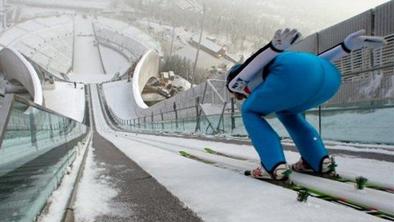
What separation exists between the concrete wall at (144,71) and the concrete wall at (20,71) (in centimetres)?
1547

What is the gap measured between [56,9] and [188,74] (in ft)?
328

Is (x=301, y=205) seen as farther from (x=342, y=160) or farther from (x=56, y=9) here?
(x=56, y=9)

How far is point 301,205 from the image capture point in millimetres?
2551

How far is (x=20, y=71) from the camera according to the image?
8325cm

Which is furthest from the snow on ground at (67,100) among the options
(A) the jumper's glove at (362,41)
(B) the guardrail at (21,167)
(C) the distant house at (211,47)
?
(A) the jumper's glove at (362,41)

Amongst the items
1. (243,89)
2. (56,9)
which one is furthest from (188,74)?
(243,89)

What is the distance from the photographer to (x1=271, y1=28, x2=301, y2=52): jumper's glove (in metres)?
3.27

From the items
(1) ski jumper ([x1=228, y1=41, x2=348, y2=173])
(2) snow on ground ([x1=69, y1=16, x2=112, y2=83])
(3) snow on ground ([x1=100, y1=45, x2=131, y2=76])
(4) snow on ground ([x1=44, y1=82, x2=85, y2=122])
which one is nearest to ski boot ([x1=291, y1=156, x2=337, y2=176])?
(1) ski jumper ([x1=228, y1=41, x2=348, y2=173])

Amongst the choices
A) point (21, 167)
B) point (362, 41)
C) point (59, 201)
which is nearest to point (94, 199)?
point (59, 201)

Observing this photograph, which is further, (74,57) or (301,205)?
(74,57)

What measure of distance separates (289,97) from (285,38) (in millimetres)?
496

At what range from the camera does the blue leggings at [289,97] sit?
354cm

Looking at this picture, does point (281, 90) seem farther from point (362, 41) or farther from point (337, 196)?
point (337, 196)

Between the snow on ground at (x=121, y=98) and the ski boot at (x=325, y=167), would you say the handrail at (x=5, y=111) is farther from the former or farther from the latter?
the snow on ground at (x=121, y=98)
